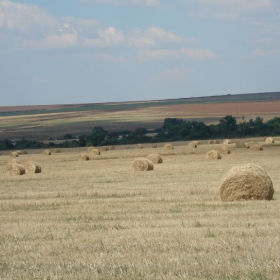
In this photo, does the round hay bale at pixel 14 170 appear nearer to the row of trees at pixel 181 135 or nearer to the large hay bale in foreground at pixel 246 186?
the large hay bale in foreground at pixel 246 186

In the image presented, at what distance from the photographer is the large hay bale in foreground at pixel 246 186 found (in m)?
15.8

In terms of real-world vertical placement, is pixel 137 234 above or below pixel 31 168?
above

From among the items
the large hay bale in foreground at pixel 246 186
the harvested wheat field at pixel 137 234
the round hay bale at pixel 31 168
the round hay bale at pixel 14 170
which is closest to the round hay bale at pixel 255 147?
the round hay bale at pixel 31 168

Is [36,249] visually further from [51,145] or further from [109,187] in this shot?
[51,145]

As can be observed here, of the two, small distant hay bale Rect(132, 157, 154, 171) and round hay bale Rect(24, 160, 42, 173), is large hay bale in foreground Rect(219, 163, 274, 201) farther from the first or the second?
round hay bale Rect(24, 160, 42, 173)

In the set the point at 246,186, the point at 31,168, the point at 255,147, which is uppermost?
the point at 246,186

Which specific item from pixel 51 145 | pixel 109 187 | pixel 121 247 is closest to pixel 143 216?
pixel 121 247

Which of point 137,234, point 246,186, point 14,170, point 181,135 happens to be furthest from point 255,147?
point 137,234

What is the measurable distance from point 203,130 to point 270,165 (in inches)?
1530

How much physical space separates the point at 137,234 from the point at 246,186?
6.30m

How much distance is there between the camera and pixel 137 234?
10336 mm

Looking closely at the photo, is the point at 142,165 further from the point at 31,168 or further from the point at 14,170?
the point at 14,170

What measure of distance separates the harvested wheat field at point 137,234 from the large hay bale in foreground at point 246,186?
46 cm

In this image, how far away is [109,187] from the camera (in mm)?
20891
